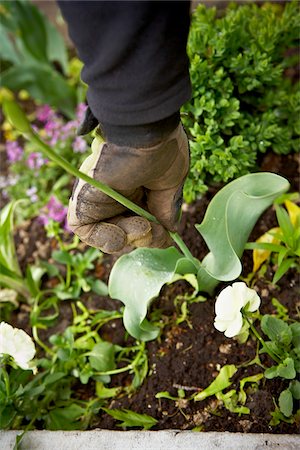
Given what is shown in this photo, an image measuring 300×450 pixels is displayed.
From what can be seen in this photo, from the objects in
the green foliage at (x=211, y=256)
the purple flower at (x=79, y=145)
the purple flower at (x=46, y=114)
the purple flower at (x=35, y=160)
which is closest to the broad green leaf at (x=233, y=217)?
the green foliage at (x=211, y=256)

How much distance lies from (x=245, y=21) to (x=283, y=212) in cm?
54

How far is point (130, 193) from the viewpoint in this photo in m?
1.14

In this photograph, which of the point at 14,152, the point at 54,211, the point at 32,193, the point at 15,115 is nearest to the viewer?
the point at 15,115

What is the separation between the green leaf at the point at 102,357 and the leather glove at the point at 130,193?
0.34m

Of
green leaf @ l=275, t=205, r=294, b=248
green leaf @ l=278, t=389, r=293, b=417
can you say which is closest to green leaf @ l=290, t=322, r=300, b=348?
green leaf @ l=278, t=389, r=293, b=417

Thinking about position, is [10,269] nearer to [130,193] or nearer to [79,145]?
[79,145]

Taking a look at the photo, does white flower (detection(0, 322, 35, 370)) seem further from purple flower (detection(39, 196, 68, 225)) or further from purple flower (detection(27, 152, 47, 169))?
purple flower (detection(27, 152, 47, 169))

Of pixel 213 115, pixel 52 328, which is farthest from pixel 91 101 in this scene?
pixel 52 328

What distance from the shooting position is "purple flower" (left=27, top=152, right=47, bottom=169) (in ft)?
6.34

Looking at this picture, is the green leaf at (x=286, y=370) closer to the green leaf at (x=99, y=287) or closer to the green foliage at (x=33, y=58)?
the green leaf at (x=99, y=287)

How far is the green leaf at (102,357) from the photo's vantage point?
55.3 inches

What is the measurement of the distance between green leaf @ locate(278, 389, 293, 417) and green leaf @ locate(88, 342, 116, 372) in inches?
17.0

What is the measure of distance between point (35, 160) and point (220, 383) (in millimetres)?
1055

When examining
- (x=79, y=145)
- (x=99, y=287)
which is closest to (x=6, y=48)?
(x=79, y=145)
